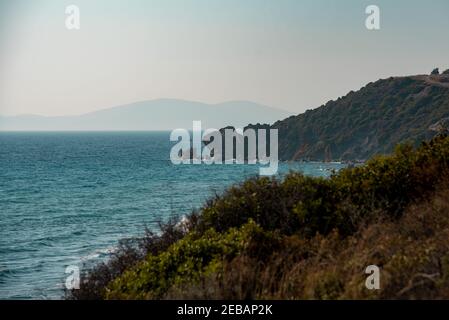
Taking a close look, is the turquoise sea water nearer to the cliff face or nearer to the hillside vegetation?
the hillside vegetation

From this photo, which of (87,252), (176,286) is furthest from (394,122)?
(176,286)

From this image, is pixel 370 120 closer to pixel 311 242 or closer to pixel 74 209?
pixel 74 209

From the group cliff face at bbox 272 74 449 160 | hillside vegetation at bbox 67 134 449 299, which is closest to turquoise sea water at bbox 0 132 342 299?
hillside vegetation at bbox 67 134 449 299

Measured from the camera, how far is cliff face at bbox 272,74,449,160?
83312 mm

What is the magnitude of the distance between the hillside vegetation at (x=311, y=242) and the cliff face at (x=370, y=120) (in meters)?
64.8

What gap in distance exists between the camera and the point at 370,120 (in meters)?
90.4

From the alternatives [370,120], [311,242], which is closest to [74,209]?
[311,242]

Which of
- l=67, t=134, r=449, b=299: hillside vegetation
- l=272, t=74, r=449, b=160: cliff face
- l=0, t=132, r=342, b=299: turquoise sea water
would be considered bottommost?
l=0, t=132, r=342, b=299: turquoise sea water

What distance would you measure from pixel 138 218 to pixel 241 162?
2166 inches

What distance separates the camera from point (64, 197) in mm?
53062

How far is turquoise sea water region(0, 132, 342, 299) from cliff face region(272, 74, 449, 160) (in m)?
19.2

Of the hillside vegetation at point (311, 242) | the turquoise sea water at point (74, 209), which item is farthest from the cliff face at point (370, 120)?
the hillside vegetation at point (311, 242)

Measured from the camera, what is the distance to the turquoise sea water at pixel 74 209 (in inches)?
970
